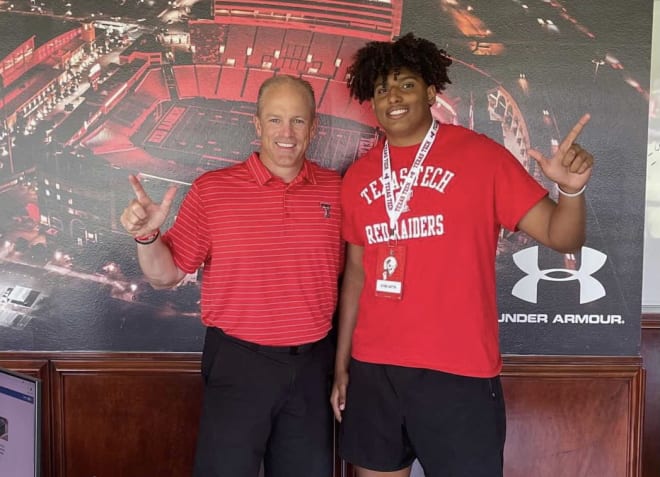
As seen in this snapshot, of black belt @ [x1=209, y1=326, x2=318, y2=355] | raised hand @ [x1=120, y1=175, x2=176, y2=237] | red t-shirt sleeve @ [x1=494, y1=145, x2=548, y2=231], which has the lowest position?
black belt @ [x1=209, y1=326, x2=318, y2=355]

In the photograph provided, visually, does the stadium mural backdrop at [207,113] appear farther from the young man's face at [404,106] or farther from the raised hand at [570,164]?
the raised hand at [570,164]

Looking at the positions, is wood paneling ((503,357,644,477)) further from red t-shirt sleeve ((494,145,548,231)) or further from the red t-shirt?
red t-shirt sleeve ((494,145,548,231))

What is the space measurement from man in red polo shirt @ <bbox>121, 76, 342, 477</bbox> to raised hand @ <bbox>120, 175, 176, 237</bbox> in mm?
99

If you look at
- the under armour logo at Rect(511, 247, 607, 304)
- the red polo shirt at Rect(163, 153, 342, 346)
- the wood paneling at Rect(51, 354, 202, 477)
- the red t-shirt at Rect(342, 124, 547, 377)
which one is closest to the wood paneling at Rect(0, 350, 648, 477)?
the wood paneling at Rect(51, 354, 202, 477)

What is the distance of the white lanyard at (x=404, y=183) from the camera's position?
1.88 meters

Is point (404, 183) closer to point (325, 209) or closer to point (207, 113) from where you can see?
point (325, 209)

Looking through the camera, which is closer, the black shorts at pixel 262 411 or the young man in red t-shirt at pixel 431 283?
the young man in red t-shirt at pixel 431 283

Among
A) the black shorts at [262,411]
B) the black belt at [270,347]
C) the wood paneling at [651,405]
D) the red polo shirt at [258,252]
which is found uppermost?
the red polo shirt at [258,252]

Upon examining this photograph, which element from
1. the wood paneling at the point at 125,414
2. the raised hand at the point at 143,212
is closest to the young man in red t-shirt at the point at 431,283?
the raised hand at the point at 143,212

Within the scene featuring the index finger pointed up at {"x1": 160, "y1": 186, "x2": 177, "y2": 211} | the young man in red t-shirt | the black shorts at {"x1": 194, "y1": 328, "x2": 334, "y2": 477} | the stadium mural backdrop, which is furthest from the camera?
the stadium mural backdrop

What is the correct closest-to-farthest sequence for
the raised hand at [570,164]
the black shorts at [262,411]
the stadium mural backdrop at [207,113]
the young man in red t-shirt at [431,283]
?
the raised hand at [570,164] → the young man in red t-shirt at [431,283] → the black shorts at [262,411] → the stadium mural backdrop at [207,113]

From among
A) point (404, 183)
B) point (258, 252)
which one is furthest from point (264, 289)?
point (404, 183)

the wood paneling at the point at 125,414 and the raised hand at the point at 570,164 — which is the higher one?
the raised hand at the point at 570,164

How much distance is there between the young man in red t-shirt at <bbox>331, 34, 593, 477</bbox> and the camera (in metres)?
1.81
